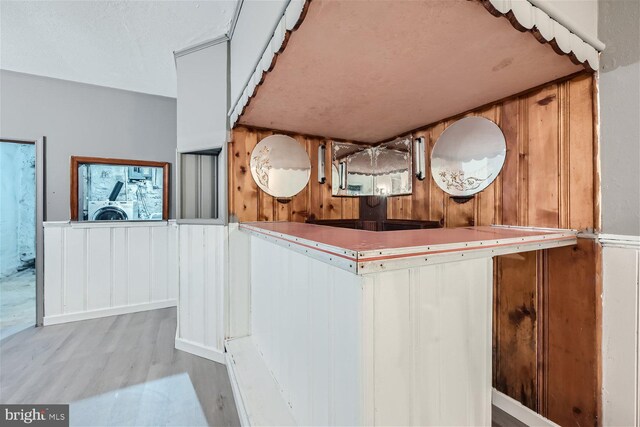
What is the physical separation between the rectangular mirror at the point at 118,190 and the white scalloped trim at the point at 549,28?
3449 mm

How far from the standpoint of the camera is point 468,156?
1.76m

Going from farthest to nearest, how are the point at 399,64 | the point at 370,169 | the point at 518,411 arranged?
the point at 370,169 → the point at 518,411 → the point at 399,64

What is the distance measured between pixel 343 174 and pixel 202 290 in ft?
5.10

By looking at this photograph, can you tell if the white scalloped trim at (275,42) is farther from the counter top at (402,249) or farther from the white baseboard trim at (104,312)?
the white baseboard trim at (104,312)

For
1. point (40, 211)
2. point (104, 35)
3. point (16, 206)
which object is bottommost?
point (40, 211)

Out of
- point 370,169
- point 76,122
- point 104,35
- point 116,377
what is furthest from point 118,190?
point 370,169

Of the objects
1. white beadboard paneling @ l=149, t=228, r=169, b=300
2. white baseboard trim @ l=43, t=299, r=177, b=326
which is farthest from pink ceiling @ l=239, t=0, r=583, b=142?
white baseboard trim @ l=43, t=299, r=177, b=326

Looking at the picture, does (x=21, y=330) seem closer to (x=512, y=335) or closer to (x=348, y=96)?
(x=348, y=96)

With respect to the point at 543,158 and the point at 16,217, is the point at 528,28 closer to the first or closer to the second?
the point at 543,158

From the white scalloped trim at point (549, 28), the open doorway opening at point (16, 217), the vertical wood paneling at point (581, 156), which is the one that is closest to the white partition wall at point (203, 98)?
the white scalloped trim at point (549, 28)

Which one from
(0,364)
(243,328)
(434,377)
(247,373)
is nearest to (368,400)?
(434,377)

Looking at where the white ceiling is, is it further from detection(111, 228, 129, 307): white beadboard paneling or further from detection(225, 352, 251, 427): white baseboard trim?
detection(225, 352, 251, 427): white baseboard trim

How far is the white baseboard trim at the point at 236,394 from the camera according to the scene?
4.60 ft

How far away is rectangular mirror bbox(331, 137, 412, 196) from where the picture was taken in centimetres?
231
